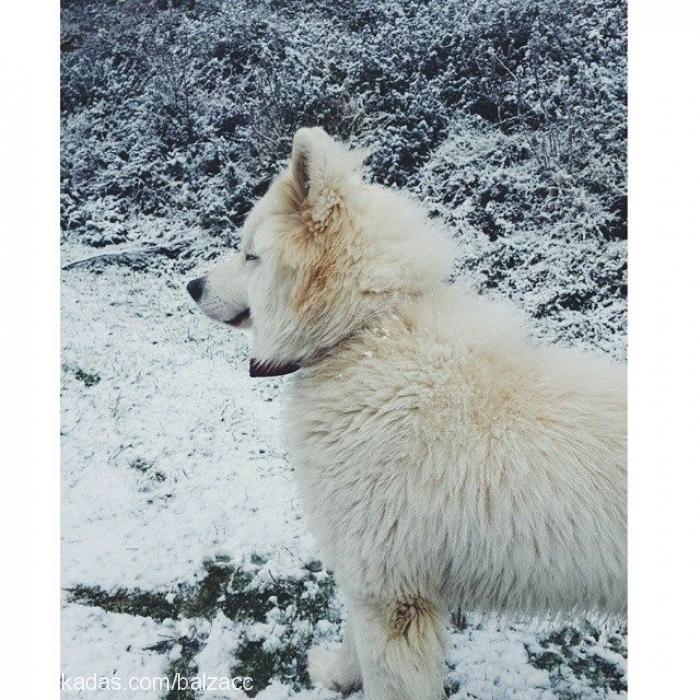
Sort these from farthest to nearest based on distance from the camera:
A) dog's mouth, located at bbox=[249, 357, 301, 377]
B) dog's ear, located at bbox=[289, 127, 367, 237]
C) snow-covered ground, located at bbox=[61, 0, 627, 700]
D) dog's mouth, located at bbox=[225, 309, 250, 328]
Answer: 1. snow-covered ground, located at bbox=[61, 0, 627, 700]
2. dog's mouth, located at bbox=[225, 309, 250, 328]
3. dog's mouth, located at bbox=[249, 357, 301, 377]
4. dog's ear, located at bbox=[289, 127, 367, 237]

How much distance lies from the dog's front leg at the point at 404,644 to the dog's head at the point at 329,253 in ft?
3.42

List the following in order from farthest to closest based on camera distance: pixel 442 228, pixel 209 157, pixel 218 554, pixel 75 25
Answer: pixel 209 157, pixel 218 554, pixel 75 25, pixel 442 228

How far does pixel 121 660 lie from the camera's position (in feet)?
9.80

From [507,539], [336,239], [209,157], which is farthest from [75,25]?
[507,539]

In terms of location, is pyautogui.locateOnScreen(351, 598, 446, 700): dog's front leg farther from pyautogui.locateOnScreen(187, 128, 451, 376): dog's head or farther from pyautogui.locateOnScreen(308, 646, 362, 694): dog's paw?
pyautogui.locateOnScreen(187, 128, 451, 376): dog's head

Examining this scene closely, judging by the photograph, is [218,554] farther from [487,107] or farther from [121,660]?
[487,107]

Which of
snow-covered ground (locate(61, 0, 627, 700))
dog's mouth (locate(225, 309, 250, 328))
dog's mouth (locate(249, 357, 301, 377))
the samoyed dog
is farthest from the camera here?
snow-covered ground (locate(61, 0, 627, 700))

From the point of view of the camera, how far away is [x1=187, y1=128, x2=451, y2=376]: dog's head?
86.7 inches

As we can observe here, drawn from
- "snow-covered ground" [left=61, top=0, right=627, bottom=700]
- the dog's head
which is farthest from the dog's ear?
"snow-covered ground" [left=61, top=0, right=627, bottom=700]

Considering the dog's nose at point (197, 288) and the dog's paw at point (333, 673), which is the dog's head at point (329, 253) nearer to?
the dog's nose at point (197, 288)

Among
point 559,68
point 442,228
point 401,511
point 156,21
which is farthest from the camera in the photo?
point 156,21

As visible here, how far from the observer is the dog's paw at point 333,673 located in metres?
2.95

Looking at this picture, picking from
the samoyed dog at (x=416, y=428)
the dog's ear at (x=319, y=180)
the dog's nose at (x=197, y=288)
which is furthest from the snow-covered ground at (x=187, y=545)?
the dog's ear at (x=319, y=180)

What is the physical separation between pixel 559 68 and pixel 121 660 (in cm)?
463
